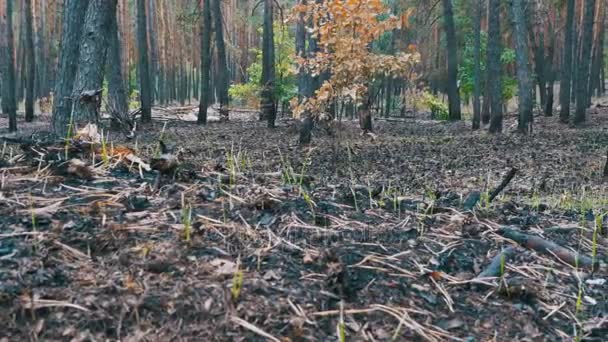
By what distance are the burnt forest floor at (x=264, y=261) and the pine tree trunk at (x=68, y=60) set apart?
601 centimetres

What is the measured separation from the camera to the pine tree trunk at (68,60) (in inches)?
345

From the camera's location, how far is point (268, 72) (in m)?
18.0

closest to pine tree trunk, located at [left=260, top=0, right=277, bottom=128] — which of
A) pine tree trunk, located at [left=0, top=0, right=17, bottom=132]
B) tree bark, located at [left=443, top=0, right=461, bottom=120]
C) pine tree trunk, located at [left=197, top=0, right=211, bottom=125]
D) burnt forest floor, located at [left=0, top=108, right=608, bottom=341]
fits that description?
pine tree trunk, located at [left=197, top=0, right=211, bottom=125]

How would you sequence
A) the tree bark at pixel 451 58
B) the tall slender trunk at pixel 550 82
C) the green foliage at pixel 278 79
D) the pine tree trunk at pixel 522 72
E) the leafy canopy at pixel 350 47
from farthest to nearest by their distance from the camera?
the green foliage at pixel 278 79
the tall slender trunk at pixel 550 82
the tree bark at pixel 451 58
the pine tree trunk at pixel 522 72
the leafy canopy at pixel 350 47

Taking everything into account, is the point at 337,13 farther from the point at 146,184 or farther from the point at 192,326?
the point at 192,326

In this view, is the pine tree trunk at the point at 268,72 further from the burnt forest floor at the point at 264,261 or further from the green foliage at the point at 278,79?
the burnt forest floor at the point at 264,261

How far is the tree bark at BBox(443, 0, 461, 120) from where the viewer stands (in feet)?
64.1

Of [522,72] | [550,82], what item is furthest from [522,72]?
[550,82]

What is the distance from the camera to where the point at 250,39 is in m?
37.9

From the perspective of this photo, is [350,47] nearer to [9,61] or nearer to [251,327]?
[251,327]

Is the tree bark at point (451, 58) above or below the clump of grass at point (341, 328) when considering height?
above

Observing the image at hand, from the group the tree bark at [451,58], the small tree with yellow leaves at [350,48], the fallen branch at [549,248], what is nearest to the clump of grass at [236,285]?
the fallen branch at [549,248]

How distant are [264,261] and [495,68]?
531 inches

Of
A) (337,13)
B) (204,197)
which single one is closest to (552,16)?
(337,13)
